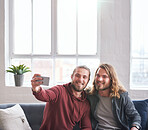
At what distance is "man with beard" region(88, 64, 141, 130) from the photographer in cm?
225

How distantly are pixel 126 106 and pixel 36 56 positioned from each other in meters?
2.14

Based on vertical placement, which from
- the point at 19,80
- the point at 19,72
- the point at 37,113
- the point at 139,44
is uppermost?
the point at 139,44

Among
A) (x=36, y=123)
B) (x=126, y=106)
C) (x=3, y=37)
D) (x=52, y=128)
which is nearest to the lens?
(x=52, y=128)

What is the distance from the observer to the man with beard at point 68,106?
6.95 feet

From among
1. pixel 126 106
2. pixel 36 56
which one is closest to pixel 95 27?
pixel 36 56

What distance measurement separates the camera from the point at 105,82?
90.2 inches

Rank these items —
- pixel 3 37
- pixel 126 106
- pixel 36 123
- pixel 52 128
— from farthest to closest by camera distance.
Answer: pixel 3 37 < pixel 36 123 < pixel 126 106 < pixel 52 128

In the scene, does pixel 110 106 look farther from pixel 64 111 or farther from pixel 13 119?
pixel 13 119

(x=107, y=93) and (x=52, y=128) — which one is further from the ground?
(x=107, y=93)

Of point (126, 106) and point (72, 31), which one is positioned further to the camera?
point (72, 31)

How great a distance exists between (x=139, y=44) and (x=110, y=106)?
1.81m

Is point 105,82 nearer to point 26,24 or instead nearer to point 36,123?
point 36,123

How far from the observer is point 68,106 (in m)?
2.19

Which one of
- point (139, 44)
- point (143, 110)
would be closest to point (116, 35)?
point (139, 44)
